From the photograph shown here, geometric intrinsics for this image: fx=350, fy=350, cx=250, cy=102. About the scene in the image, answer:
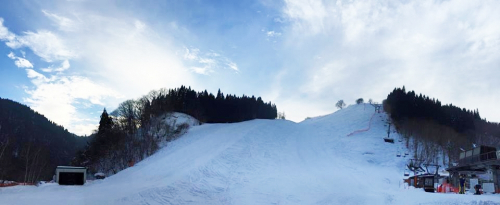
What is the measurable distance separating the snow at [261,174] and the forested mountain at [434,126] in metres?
2.85

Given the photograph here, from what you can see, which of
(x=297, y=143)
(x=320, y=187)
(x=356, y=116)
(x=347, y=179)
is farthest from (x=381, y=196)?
(x=356, y=116)

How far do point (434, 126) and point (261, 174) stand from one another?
33535 mm

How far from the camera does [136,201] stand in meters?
23.1

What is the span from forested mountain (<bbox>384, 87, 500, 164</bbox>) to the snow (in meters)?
2.85

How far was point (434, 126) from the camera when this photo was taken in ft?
176

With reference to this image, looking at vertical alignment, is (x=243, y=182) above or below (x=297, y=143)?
below

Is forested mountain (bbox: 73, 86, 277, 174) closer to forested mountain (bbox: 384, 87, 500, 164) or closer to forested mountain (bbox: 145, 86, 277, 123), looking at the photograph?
forested mountain (bbox: 145, 86, 277, 123)

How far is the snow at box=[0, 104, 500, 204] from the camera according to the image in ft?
80.9

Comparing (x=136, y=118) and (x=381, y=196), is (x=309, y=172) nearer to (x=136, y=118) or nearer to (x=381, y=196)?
(x=381, y=196)

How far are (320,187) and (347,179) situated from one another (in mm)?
4848

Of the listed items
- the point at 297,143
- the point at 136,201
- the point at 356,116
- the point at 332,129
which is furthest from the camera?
the point at 356,116

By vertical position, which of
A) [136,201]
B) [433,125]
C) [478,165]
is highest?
[433,125]

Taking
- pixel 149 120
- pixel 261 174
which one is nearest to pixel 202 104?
pixel 149 120

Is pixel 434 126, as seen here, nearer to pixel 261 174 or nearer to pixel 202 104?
pixel 261 174
